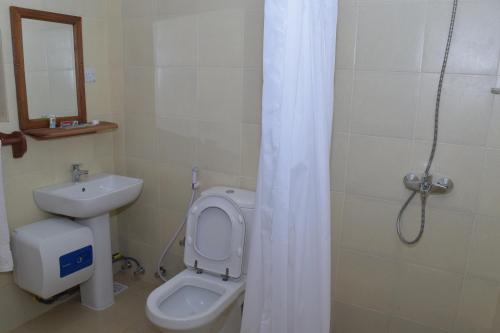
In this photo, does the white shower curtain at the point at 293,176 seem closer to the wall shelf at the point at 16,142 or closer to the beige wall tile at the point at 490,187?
the beige wall tile at the point at 490,187

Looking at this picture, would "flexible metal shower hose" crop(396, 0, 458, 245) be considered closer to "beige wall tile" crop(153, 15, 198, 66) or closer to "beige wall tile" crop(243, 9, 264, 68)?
"beige wall tile" crop(243, 9, 264, 68)

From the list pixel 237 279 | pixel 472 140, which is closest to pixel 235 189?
pixel 237 279

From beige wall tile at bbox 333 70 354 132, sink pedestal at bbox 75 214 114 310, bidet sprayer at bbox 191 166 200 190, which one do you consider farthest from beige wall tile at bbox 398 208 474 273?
sink pedestal at bbox 75 214 114 310

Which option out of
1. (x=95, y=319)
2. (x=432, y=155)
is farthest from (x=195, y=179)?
(x=432, y=155)

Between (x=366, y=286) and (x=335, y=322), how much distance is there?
282 millimetres

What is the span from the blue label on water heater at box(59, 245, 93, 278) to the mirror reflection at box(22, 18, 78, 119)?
791 millimetres

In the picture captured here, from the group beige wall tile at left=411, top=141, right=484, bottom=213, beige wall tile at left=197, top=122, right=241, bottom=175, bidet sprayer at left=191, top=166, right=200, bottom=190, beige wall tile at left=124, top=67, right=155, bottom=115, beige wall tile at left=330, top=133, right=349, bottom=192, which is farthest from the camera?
beige wall tile at left=124, top=67, right=155, bottom=115

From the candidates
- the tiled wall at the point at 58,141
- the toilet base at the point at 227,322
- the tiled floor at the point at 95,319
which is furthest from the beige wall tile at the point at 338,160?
the tiled wall at the point at 58,141

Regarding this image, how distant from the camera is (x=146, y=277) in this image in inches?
107

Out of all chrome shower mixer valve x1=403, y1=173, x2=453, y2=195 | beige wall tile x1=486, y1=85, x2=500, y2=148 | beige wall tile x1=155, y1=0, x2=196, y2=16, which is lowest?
chrome shower mixer valve x1=403, y1=173, x2=453, y2=195

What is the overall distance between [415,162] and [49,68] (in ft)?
6.57

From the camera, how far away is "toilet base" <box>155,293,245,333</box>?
1.75m

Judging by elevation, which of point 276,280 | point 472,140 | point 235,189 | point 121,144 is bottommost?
point 276,280

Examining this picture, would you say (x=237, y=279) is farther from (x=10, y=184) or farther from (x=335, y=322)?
(x=10, y=184)
